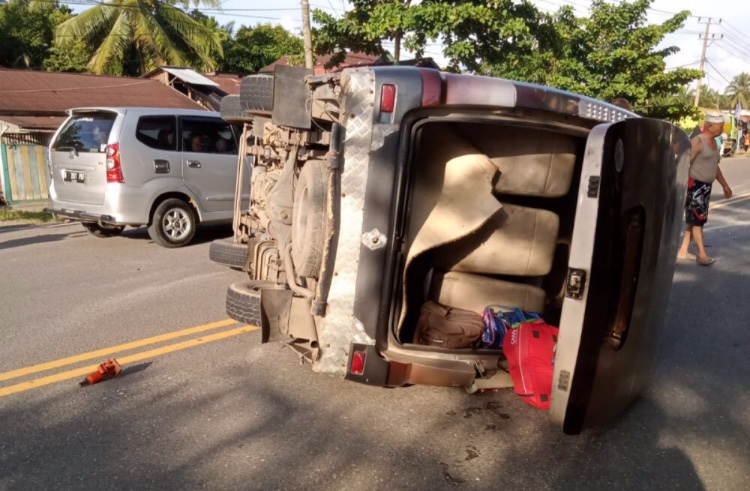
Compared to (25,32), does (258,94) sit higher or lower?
lower

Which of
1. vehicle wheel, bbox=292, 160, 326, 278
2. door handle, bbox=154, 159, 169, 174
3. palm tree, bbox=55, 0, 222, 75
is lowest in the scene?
door handle, bbox=154, 159, 169, 174

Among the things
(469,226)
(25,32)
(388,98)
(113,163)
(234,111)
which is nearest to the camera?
(388,98)

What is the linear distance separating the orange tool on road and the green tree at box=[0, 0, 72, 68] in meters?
31.6

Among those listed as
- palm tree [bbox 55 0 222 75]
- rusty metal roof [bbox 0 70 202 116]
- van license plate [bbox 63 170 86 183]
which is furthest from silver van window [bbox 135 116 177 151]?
palm tree [bbox 55 0 222 75]

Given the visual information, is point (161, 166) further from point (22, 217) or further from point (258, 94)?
point (22, 217)

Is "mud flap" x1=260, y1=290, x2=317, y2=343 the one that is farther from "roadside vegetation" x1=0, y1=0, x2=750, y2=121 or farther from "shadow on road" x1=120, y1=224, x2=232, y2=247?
"roadside vegetation" x1=0, y1=0, x2=750, y2=121

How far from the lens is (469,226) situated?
3.60 meters

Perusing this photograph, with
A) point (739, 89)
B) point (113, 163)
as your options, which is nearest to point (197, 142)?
point (113, 163)

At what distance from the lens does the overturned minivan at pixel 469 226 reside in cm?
303

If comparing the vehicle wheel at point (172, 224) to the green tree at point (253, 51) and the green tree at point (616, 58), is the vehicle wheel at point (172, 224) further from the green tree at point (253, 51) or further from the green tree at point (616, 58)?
the green tree at point (253, 51)

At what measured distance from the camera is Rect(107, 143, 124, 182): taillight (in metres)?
8.10

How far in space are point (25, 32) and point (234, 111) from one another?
3077cm

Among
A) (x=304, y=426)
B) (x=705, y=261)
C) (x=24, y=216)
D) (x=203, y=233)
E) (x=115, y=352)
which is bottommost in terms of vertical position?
(x=24, y=216)

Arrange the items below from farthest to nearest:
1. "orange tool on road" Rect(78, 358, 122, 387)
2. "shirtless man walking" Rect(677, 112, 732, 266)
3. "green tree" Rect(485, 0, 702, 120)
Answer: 1. "green tree" Rect(485, 0, 702, 120)
2. "shirtless man walking" Rect(677, 112, 732, 266)
3. "orange tool on road" Rect(78, 358, 122, 387)
